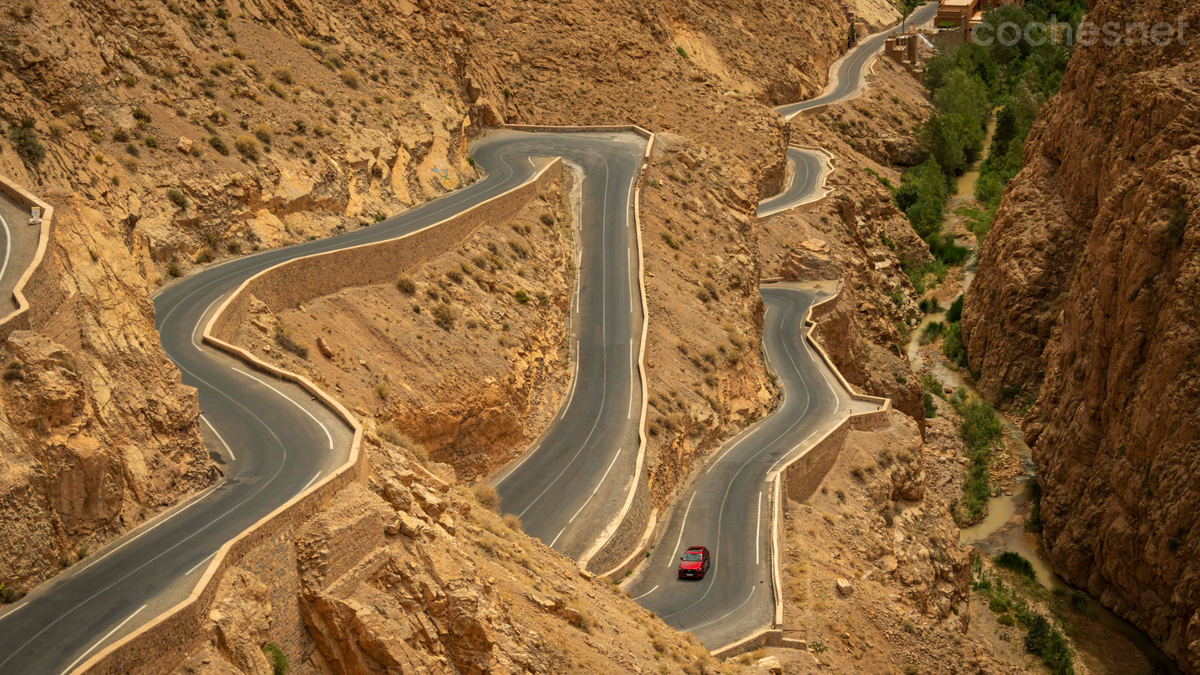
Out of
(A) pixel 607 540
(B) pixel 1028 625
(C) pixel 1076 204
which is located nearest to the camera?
(A) pixel 607 540

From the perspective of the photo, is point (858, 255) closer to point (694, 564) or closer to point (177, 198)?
point (694, 564)

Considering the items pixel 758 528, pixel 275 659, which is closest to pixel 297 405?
pixel 275 659

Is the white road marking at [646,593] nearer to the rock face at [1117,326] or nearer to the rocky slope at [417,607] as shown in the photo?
the rocky slope at [417,607]

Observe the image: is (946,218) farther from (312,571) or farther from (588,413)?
(312,571)

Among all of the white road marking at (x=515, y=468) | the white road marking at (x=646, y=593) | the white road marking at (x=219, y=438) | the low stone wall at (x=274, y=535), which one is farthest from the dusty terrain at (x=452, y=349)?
the white road marking at (x=646, y=593)

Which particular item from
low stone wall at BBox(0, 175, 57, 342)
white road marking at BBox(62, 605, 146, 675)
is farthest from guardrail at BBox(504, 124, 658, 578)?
low stone wall at BBox(0, 175, 57, 342)

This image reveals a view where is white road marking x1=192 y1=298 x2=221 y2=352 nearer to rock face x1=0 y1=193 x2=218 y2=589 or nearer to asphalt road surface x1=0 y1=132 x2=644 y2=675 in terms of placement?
asphalt road surface x1=0 y1=132 x2=644 y2=675

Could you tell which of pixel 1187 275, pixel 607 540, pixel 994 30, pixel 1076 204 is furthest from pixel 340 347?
pixel 994 30
